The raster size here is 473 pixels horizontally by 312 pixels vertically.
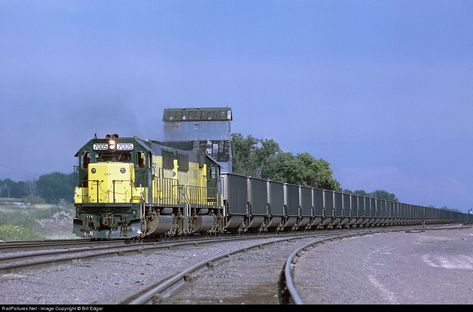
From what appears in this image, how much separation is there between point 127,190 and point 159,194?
5.07ft

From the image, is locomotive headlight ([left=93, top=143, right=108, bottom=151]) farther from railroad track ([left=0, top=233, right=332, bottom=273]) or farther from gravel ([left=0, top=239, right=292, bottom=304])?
gravel ([left=0, top=239, right=292, bottom=304])

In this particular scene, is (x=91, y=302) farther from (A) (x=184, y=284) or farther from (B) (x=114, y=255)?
(B) (x=114, y=255)

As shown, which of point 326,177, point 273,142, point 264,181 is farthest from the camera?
point 273,142

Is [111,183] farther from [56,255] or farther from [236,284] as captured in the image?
[236,284]

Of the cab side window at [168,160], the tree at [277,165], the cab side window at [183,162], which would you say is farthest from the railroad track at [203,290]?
the tree at [277,165]

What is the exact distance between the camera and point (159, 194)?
24.2 meters

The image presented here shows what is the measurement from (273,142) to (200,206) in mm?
66686

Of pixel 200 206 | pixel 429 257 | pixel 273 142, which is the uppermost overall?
pixel 273 142

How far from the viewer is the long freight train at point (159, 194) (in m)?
22.7

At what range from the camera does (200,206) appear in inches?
1110

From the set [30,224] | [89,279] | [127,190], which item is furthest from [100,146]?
[30,224]

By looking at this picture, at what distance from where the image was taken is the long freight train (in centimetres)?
2272

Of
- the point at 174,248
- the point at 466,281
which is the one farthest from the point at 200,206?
the point at 466,281

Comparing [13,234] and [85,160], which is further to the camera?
[13,234]
